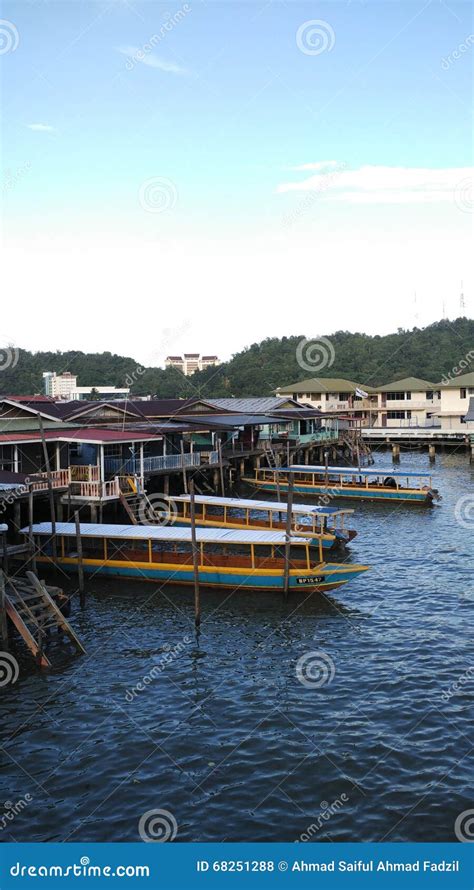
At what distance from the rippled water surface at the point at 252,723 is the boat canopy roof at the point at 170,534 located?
2.15 m

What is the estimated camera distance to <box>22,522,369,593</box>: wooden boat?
2730cm

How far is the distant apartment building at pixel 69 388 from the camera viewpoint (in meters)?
141

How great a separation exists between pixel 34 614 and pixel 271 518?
53.0 feet

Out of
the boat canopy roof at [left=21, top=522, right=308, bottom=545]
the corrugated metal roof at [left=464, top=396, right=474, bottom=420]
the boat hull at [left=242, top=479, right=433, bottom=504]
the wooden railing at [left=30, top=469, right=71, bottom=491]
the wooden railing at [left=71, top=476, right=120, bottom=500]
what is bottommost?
the boat hull at [left=242, top=479, right=433, bottom=504]

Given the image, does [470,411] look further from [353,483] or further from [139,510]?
[139,510]

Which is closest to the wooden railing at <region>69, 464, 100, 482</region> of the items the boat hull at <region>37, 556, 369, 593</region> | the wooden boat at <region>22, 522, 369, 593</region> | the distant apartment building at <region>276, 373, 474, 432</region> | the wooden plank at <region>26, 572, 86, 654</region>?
the wooden boat at <region>22, 522, 369, 593</region>

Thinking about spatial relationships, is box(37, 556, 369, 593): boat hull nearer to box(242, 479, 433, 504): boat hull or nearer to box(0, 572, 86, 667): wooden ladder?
box(0, 572, 86, 667): wooden ladder

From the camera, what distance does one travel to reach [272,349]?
479 ft

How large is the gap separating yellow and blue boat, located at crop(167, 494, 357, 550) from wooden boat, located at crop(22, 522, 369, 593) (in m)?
2.14

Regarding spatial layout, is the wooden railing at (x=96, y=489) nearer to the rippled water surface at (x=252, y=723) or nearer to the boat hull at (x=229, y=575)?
the boat hull at (x=229, y=575)

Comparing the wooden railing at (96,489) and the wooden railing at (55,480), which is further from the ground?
the wooden railing at (55,480)

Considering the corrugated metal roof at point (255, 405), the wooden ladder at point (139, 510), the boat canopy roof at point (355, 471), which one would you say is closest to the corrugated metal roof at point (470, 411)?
the corrugated metal roof at point (255, 405)

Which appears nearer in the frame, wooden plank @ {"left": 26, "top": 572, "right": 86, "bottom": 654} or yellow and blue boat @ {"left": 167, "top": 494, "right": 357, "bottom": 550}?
wooden plank @ {"left": 26, "top": 572, "right": 86, "bottom": 654}
